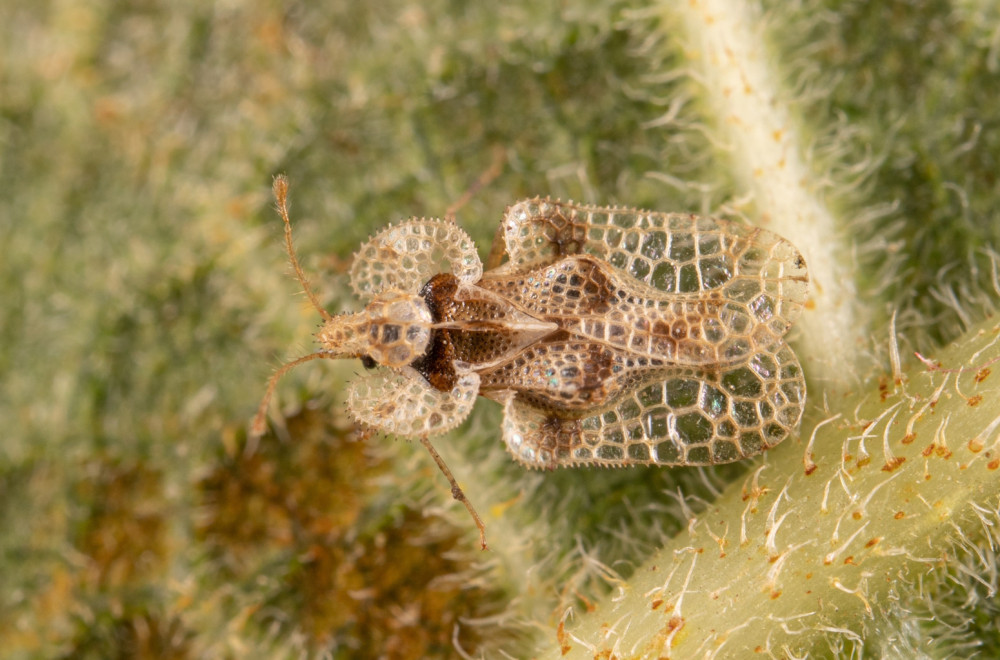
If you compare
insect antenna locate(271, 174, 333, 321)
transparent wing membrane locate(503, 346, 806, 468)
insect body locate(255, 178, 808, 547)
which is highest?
insect antenna locate(271, 174, 333, 321)

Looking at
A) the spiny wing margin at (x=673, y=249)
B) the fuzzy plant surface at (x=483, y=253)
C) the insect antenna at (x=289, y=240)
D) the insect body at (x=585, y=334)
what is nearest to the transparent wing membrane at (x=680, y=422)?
the insect body at (x=585, y=334)

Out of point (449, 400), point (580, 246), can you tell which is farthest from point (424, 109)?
point (449, 400)

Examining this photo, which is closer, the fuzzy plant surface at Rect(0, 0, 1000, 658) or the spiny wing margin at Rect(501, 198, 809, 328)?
the spiny wing margin at Rect(501, 198, 809, 328)

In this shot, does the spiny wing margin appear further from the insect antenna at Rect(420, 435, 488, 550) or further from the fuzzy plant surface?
the insect antenna at Rect(420, 435, 488, 550)

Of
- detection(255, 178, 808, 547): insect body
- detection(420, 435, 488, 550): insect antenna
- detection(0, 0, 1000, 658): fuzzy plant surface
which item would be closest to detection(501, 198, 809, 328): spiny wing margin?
detection(255, 178, 808, 547): insect body

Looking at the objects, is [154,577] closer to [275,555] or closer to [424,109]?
[275,555]

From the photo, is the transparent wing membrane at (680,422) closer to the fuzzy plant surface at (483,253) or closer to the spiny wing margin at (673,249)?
the fuzzy plant surface at (483,253)
